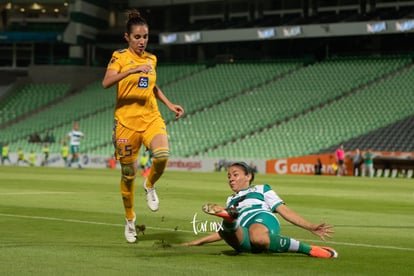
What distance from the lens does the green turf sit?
957 cm

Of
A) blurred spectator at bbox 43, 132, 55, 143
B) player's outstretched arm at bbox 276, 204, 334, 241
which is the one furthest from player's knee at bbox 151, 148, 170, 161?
blurred spectator at bbox 43, 132, 55, 143

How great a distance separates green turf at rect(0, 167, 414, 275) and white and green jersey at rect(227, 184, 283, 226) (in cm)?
47

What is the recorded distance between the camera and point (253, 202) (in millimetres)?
10664

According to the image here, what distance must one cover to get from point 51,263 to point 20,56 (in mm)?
72162

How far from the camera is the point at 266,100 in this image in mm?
59562

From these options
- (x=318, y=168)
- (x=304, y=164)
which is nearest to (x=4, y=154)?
(x=304, y=164)

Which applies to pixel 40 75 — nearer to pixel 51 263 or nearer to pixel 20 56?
pixel 20 56

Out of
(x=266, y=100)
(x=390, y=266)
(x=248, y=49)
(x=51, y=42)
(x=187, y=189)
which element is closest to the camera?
(x=390, y=266)

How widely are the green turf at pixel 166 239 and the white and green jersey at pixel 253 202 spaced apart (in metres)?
0.47

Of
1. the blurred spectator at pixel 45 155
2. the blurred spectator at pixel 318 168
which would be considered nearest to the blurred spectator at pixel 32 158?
the blurred spectator at pixel 45 155

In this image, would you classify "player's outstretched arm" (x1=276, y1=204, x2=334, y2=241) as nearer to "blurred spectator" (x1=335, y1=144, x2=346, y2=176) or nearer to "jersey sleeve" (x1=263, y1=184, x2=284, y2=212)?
"jersey sleeve" (x1=263, y1=184, x2=284, y2=212)

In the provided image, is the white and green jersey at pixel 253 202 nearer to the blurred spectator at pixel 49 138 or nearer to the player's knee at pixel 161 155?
the player's knee at pixel 161 155

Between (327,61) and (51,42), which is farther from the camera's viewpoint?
→ (51,42)

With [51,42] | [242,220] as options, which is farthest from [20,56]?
[242,220]
